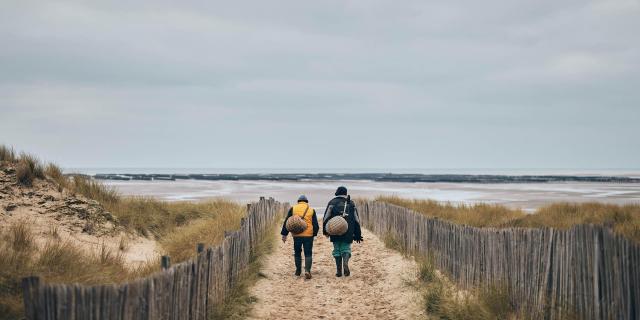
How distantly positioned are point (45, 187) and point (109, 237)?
212cm

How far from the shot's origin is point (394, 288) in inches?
410

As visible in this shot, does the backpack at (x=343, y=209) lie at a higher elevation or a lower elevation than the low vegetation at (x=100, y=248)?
higher

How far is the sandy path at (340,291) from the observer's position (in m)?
8.74

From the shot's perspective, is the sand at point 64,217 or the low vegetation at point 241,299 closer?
the low vegetation at point 241,299

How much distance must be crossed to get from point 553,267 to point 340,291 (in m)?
4.31

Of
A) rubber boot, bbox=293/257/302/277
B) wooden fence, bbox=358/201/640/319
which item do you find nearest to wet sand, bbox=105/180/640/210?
rubber boot, bbox=293/257/302/277

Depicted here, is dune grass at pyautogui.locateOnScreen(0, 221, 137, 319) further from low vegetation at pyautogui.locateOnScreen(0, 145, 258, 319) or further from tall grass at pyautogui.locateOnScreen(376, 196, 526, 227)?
tall grass at pyautogui.locateOnScreen(376, 196, 526, 227)

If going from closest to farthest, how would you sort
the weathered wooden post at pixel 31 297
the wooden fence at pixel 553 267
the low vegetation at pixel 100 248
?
the weathered wooden post at pixel 31 297 < the wooden fence at pixel 553 267 < the low vegetation at pixel 100 248

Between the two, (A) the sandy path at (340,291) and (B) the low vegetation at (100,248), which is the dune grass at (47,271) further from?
(A) the sandy path at (340,291)

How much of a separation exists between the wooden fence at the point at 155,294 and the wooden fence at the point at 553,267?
12.2 ft

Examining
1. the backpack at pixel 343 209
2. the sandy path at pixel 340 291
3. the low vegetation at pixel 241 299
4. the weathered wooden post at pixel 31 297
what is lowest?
the sandy path at pixel 340 291

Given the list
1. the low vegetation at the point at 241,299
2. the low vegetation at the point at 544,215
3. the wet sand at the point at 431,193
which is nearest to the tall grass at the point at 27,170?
the low vegetation at the point at 241,299

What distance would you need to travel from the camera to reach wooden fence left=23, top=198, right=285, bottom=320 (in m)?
4.44

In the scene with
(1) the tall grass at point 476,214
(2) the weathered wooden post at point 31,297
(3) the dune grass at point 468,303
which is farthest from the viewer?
(1) the tall grass at point 476,214
